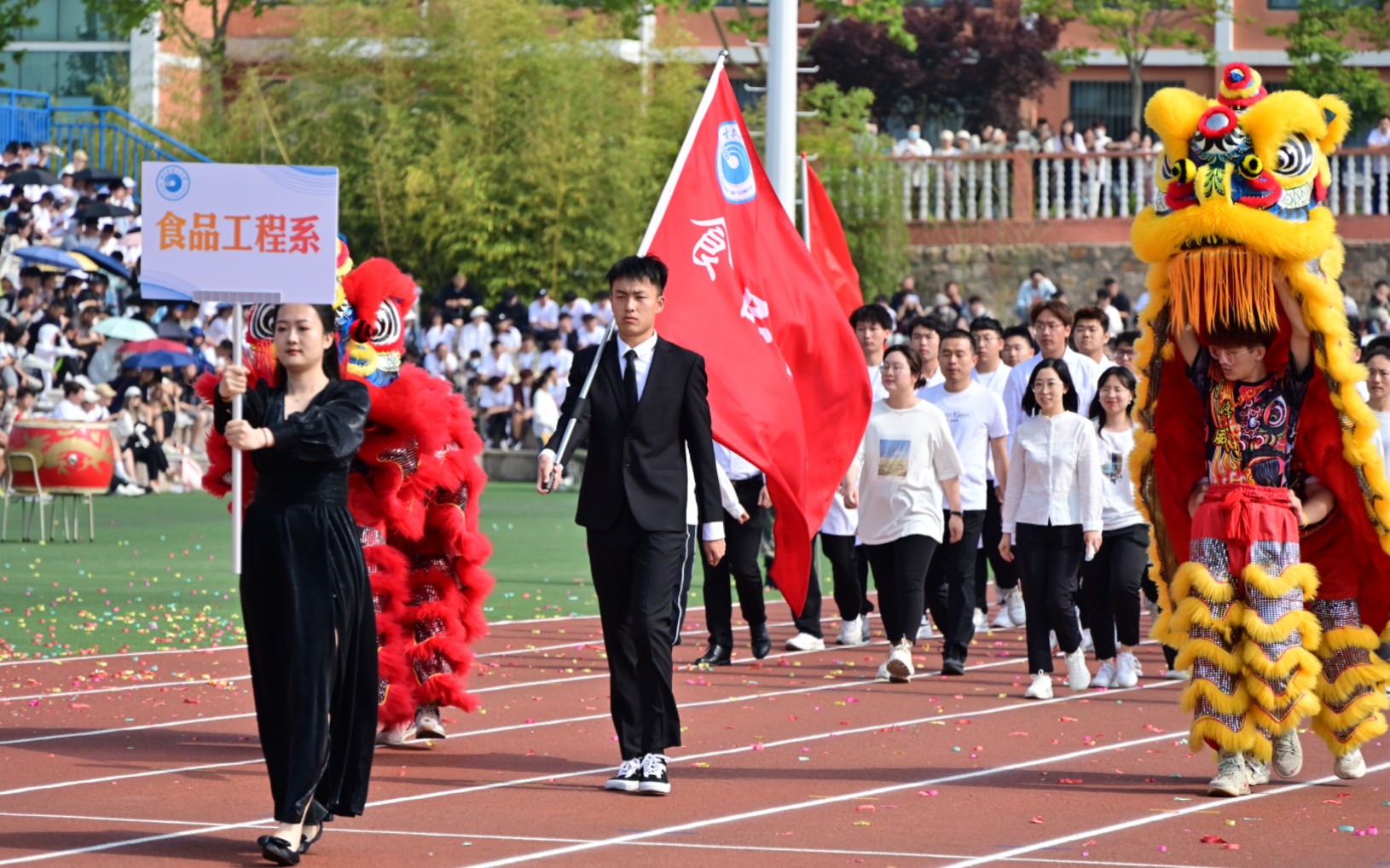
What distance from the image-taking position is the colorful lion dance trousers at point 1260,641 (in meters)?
8.33

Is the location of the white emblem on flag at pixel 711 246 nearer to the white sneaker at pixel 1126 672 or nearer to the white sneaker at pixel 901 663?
the white sneaker at pixel 901 663

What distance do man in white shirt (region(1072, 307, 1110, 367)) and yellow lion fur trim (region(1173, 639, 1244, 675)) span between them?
16.7 feet

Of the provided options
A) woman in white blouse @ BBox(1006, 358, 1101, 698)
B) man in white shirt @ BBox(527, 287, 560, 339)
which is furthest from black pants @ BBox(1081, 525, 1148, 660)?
man in white shirt @ BBox(527, 287, 560, 339)

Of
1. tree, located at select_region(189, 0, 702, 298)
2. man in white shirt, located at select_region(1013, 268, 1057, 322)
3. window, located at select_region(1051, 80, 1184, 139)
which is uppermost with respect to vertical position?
window, located at select_region(1051, 80, 1184, 139)

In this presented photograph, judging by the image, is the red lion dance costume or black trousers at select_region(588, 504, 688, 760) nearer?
black trousers at select_region(588, 504, 688, 760)

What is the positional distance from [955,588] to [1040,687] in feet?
3.98

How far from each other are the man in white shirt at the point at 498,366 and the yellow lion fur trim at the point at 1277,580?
22320 millimetres

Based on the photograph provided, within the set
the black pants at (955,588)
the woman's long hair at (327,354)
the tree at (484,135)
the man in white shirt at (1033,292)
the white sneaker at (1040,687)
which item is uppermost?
the tree at (484,135)

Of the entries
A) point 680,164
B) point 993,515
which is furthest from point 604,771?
point 993,515

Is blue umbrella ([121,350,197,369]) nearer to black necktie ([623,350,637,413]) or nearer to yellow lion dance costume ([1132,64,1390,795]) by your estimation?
black necktie ([623,350,637,413])

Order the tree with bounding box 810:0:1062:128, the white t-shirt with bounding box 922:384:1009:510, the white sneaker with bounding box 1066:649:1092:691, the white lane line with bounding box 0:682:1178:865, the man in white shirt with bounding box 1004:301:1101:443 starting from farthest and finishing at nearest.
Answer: the tree with bounding box 810:0:1062:128 < the man in white shirt with bounding box 1004:301:1101:443 < the white t-shirt with bounding box 922:384:1009:510 < the white sneaker with bounding box 1066:649:1092:691 < the white lane line with bounding box 0:682:1178:865

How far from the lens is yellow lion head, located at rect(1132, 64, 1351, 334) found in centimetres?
840

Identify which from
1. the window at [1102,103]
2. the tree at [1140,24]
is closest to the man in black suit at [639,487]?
the tree at [1140,24]

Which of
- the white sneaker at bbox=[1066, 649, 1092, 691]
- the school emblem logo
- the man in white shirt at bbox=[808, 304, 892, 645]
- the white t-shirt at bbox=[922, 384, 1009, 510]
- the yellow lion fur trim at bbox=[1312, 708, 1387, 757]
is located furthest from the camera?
the man in white shirt at bbox=[808, 304, 892, 645]
